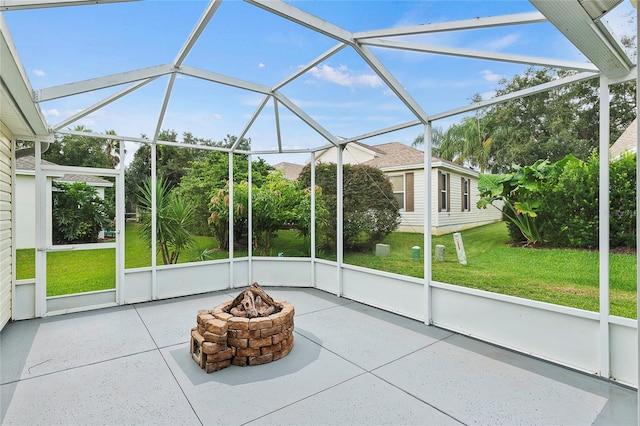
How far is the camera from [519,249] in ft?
12.2

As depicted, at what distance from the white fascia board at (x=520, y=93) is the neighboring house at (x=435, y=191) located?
0.64 m

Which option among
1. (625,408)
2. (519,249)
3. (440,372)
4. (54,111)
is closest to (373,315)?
(440,372)

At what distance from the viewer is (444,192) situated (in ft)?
13.6

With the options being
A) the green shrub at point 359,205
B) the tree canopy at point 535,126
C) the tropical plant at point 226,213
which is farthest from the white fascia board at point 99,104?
the tree canopy at point 535,126

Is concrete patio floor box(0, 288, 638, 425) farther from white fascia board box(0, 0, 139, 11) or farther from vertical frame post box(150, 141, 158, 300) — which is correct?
white fascia board box(0, 0, 139, 11)

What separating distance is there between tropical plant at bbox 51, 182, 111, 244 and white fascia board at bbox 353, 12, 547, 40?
4601mm

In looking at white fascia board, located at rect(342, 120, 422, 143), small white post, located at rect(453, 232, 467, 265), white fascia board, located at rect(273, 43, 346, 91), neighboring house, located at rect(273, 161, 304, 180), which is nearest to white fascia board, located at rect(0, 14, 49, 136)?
white fascia board, located at rect(273, 43, 346, 91)

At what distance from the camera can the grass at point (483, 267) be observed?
3180 millimetres

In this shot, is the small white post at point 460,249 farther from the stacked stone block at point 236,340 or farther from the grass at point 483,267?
the stacked stone block at point 236,340

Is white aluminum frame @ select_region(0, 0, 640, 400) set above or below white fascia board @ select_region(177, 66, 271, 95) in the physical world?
below

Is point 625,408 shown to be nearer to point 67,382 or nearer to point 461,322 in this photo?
point 461,322

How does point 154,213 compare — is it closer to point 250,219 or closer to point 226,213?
point 226,213

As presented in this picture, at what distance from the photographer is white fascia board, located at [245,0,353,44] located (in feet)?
8.07

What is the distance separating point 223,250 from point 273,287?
119 cm
